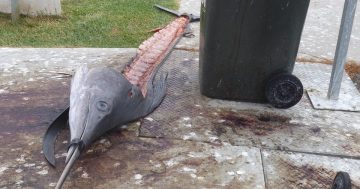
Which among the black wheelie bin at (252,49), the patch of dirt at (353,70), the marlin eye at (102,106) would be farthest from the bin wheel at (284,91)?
the patch of dirt at (353,70)

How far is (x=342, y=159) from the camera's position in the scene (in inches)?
96.1

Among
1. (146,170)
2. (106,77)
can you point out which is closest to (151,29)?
(106,77)

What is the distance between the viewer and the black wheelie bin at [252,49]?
2.73m

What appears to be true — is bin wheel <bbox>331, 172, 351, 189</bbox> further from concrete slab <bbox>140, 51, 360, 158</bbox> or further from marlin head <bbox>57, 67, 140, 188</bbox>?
marlin head <bbox>57, 67, 140, 188</bbox>

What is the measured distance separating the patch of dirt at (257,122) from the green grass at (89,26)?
1.96 meters

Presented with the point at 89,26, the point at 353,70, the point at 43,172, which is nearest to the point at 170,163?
the point at 43,172

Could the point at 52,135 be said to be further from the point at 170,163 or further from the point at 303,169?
the point at 303,169

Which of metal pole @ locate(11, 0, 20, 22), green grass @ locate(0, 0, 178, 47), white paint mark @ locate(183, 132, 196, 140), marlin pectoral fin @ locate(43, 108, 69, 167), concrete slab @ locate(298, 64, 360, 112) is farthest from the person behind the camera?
metal pole @ locate(11, 0, 20, 22)

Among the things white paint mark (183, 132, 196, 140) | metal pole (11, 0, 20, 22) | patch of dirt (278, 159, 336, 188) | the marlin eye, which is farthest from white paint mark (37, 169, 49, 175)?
metal pole (11, 0, 20, 22)

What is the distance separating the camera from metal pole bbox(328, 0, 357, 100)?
2895mm

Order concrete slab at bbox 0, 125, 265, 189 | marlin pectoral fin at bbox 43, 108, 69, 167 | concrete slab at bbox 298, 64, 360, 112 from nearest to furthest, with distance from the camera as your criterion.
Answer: concrete slab at bbox 0, 125, 265, 189, marlin pectoral fin at bbox 43, 108, 69, 167, concrete slab at bbox 298, 64, 360, 112

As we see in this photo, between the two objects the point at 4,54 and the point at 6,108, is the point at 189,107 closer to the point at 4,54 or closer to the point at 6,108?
the point at 6,108

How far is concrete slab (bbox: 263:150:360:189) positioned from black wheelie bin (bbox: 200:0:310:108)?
1.70ft

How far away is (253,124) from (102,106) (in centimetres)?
91
